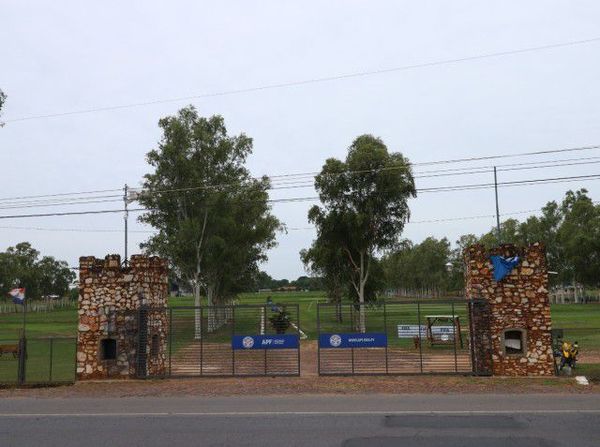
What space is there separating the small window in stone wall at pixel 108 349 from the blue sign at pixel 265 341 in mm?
4052

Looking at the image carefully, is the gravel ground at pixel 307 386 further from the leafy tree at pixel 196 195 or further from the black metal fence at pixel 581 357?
the leafy tree at pixel 196 195

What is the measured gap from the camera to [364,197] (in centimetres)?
3803

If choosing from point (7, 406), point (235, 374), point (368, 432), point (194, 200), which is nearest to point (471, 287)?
point (235, 374)

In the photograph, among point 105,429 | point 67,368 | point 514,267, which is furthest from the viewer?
point 67,368

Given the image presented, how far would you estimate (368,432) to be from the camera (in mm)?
10773

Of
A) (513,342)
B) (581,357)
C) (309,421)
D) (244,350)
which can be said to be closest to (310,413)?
(309,421)

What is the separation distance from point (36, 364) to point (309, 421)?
750 inches

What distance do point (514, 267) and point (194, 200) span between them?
25.6m

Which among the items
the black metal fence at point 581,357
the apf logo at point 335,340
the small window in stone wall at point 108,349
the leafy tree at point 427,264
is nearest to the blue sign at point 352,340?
the apf logo at point 335,340

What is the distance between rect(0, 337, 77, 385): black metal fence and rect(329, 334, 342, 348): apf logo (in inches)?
338

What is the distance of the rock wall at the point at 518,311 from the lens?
63.3 feet

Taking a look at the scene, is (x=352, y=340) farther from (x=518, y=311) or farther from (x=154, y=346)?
(x=154, y=346)

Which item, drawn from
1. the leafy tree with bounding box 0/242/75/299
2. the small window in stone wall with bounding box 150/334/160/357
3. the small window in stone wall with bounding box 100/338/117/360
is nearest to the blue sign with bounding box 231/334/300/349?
the small window in stone wall with bounding box 150/334/160/357

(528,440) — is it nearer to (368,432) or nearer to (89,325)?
(368,432)
